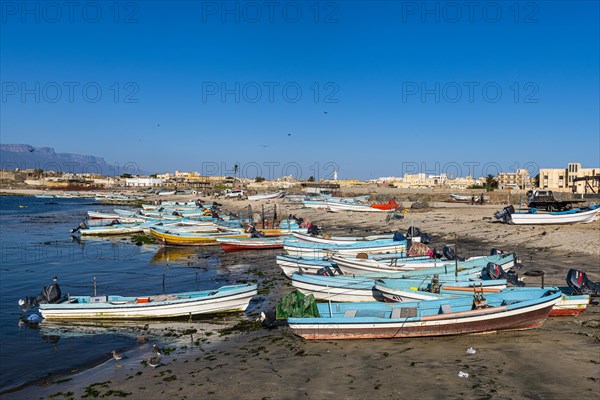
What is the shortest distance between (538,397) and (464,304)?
16.1ft

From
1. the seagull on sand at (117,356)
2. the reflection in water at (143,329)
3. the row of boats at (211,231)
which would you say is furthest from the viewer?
the row of boats at (211,231)

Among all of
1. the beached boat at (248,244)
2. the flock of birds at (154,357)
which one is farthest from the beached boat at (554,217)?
the flock of birds at (154,357)

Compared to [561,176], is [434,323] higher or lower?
lower

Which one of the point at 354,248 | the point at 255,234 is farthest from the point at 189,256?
the point at 354,248

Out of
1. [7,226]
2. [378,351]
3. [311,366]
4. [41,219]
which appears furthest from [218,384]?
[41,219]

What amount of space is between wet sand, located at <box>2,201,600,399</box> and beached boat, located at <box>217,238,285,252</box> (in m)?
16.6

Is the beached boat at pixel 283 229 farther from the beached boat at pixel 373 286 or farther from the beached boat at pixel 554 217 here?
the beached boat at pixel 373 286

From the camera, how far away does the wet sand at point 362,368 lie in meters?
9.43

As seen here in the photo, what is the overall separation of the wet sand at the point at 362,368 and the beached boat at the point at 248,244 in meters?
16.6

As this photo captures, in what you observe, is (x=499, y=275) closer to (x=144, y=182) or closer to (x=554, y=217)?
(x=554, y=217)

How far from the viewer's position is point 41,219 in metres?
61.3

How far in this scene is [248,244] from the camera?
106ft

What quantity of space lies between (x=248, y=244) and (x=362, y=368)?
2231 centimetres

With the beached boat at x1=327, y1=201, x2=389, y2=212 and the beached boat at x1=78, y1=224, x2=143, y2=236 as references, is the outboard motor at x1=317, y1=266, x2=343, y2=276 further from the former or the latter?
the beached boat at x1=327, y1=201, x2=389, y2=212
